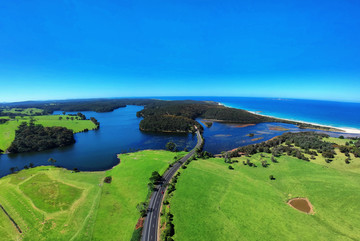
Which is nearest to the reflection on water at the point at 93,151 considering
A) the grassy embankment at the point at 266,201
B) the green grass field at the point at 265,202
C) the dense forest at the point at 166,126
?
the dense forest at the point at 166,126

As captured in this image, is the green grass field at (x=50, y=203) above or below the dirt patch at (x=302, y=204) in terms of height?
above

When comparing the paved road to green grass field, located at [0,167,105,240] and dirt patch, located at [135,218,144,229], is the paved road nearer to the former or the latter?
dirt patch, located at [135,218,144,229]

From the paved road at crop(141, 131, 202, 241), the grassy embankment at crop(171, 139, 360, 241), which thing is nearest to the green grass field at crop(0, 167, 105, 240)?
the paved road at crop(141, 131, 202, 241)

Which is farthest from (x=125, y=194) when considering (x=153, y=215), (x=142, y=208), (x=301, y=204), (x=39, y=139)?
(x=39, y=139)

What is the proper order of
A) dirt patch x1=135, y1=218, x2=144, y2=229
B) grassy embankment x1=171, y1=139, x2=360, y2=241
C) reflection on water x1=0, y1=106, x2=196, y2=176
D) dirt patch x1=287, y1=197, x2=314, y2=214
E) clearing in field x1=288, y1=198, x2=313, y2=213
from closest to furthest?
grassy embankment x1=171, y1=139, x2=360, y2=241, dirt patch x1=135, y1=218, x2=144, y2=229, dirt patch x1=287, y1=197, x2=314, y2=214, clearing in field x1=288, y1=198, x2=313, y2=213, reflection on water x1=0, y1=106, x2=196, y2=176

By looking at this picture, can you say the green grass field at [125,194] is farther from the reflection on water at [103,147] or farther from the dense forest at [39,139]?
the dense forest at [39,139]

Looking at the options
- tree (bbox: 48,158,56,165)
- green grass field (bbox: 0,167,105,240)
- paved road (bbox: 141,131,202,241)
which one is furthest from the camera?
tree (bbox: 48,158,56,165)
